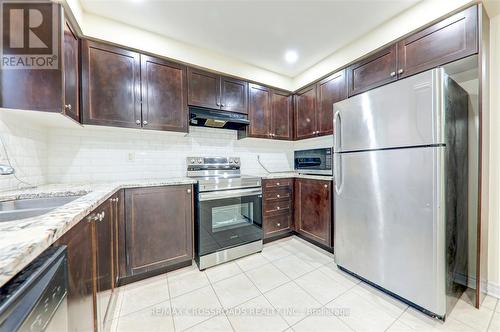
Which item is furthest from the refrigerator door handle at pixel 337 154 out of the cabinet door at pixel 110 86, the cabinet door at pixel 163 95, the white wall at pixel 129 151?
the cabinet door at pixel 110 86

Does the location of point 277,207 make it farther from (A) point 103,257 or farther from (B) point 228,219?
(A) point 103,257

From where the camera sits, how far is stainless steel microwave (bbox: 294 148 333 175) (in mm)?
2420

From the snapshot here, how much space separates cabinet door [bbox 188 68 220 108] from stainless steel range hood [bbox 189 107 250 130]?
9 cm

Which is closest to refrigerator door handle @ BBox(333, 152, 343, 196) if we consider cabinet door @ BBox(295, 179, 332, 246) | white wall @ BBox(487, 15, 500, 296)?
cabinet door @ BBox(295, 179, 332, 246)

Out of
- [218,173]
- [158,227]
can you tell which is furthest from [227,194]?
[158,227]

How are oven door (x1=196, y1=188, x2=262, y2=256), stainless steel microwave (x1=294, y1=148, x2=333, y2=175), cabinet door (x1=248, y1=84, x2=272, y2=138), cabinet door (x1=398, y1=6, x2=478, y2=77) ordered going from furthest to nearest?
cabinet door (x1=248, y1=84, x2=272, y2=138)
stainless steel microwave (x1=294, y1=148, x2=333, y2=175)
oven door (x1=196, y1=188, x2=262, y2=256)
cabinet door (x1=398, y1=6, x2=478, y2=77)

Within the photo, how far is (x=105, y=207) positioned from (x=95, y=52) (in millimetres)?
1576

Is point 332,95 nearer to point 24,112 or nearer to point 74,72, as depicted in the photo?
point 74,72

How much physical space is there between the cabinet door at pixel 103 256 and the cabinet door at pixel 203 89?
148cm

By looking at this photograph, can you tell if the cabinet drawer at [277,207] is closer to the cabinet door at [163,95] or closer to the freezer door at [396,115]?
the freezer door at [396,115]

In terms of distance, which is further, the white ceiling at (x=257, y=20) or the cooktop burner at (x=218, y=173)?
the cooktop burner at (x=218, y=173)

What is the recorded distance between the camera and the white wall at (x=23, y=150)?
4.45ft

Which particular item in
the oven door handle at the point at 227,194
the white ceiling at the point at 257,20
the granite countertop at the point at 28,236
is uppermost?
the white ceiling at the point at 257,20

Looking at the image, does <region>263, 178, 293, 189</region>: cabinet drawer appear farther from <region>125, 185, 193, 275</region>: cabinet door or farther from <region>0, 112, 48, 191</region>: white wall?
<region>0, 112, 48, 191</region>: white wall
